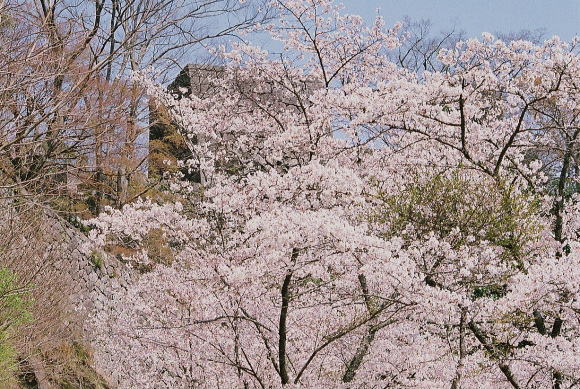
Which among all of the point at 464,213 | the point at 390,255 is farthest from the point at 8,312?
the point at 464,213

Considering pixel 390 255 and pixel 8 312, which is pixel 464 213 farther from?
pixel 8 312

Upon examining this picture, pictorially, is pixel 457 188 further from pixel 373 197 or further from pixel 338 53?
pixel 338 53

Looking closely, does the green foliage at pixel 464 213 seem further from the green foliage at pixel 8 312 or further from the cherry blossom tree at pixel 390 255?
the green foliage at pixel 8 312

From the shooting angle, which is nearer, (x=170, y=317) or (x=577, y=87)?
(x=577, y=87)

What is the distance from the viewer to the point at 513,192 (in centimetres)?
712

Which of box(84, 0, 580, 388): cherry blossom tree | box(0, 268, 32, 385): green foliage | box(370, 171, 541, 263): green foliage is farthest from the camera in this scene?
box(0, 268, 32, 385): green foliage

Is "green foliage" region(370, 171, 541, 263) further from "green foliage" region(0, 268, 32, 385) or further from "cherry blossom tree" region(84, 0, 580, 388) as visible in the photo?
"green foliage" region(0, 268, 32, 385)

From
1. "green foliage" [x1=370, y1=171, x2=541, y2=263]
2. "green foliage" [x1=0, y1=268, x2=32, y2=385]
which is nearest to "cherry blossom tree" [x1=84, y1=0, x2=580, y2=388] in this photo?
"green foliage" [x1=370, y1=171, x2=541, y2=263]

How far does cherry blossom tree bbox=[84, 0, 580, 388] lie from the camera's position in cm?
589

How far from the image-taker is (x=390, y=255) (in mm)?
5469

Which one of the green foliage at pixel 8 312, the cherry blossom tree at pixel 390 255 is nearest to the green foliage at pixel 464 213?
the cherry blossom tree at pixel 390 255

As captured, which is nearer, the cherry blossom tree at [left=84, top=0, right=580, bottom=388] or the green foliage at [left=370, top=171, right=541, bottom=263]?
the cherry blossom tree at [left=84, top=0, right=580, bottom=388]

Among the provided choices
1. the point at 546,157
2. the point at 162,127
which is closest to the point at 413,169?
the point at 546,157

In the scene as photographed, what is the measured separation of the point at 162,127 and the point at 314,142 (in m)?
11.7
